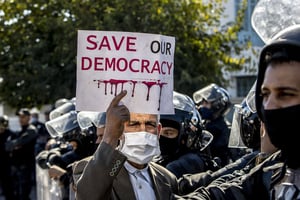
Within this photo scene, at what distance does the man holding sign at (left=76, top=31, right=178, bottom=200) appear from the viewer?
3.24m

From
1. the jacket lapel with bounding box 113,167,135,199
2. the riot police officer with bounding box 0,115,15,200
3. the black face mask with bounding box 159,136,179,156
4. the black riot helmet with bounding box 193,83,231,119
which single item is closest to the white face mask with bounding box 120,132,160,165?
the jacket lapel with bounding box 113,167,135,199

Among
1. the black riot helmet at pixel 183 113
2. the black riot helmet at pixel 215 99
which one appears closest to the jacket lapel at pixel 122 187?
the black riot helmet at pixel 183 113

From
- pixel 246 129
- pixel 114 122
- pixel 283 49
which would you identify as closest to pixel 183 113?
pixel 246 129

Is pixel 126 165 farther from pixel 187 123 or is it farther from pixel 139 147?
pixel 187 123

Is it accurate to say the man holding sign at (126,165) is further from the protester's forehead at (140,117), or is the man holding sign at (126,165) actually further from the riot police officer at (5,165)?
the riot police officer at (5,165)

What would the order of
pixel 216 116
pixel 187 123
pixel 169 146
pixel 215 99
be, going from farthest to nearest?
pixel 215 99 → pixel 216 116 → pixel 187 123 → pixel 169 146

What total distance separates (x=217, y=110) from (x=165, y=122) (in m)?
2.70

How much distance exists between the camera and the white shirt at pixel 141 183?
3383 mm

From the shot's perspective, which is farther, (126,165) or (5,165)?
(5,165)

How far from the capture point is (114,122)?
3.02m

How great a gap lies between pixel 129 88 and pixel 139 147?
361 mm

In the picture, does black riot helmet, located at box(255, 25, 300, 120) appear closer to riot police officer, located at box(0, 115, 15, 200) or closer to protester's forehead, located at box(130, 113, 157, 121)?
protester's forehead, located at box(130, 113, 157, 121)

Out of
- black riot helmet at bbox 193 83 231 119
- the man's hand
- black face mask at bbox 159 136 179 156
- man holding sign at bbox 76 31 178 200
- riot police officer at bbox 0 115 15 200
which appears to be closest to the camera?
the man's hand

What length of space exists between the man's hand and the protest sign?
0.48 feet
